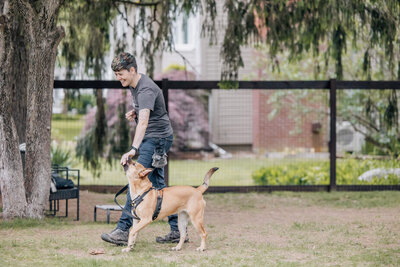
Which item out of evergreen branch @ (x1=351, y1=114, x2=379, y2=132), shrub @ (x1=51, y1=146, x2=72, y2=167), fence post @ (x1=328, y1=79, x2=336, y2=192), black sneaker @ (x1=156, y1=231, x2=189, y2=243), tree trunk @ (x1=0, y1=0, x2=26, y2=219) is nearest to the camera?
black sneaker @ (x1=156, y1=231, x2=189, y2=243)

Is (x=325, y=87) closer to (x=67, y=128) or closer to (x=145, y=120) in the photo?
(x=67, y=128)

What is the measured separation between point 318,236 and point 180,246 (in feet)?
6.32

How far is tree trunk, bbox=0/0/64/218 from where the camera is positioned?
8438mm

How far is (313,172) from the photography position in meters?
14.0

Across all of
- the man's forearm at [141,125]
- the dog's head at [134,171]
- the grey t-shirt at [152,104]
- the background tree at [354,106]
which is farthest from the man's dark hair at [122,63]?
the background tree at [354,106]

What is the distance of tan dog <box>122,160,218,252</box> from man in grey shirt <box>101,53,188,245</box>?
11.5 inches

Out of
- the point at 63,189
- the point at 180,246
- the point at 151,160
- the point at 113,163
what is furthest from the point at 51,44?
the point at 113,163

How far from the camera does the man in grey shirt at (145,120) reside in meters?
6.93

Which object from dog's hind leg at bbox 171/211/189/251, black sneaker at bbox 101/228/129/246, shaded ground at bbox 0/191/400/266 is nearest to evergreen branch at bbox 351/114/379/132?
shaded ground at bbox 0/191/400/266

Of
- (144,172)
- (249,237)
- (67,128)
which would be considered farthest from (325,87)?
(144,172)

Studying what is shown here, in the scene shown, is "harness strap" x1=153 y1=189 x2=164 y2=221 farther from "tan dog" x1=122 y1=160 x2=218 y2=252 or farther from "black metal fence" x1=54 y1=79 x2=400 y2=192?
"black metal fence" x1=54 y1=79 x2=400 y2=192

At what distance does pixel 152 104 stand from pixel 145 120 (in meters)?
0.19

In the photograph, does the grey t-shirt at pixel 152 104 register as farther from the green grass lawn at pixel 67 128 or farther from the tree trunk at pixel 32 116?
the green grass lawn at pixel 67 128

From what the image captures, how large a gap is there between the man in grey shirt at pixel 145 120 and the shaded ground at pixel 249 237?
1.06ft
